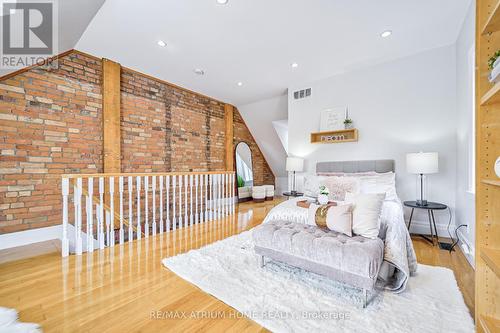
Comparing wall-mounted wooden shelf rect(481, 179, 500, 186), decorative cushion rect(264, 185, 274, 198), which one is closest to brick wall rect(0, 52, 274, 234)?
decorative cushion rect(264, 185, 274, 198)

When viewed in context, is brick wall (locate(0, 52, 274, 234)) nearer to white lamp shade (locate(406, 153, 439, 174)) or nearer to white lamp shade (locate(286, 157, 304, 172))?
white lamp shade (locate(286, 157, 304, 172))

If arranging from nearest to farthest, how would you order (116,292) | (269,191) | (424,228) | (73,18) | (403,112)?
(116,292), (73,18), (424,228), (403,112), (269,191)

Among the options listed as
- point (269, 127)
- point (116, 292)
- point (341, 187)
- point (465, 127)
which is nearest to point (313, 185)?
point (341, 187)

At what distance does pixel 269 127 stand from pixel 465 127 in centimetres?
411

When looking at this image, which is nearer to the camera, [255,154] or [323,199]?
[323,199]

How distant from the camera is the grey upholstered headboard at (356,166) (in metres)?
3.43

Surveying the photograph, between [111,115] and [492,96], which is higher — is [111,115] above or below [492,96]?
above

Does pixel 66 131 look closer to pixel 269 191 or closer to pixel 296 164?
pixel 296 164

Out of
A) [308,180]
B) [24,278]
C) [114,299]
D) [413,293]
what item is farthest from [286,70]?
[24,278]

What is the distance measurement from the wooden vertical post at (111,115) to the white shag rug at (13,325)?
2452 mm

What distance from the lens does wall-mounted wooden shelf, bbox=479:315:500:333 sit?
3.38ft

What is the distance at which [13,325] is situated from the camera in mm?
1361

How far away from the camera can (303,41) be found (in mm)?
2969

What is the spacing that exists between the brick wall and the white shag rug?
6.56 feet
